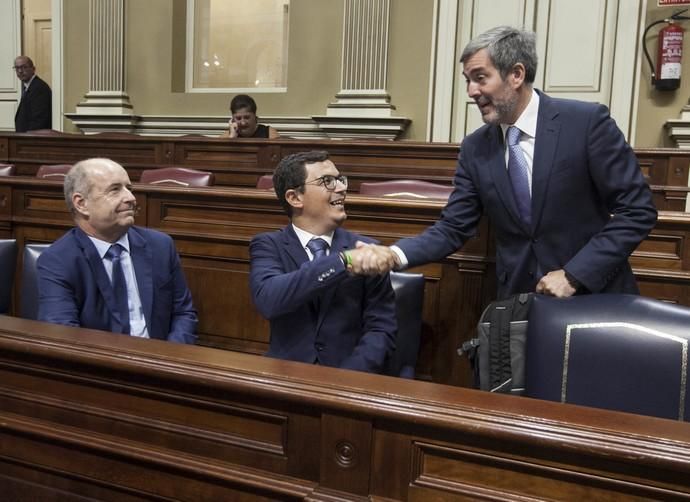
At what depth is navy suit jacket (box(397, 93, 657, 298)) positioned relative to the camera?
1.47 m

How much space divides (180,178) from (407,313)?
187 centimetres

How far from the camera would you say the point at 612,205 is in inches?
60.6

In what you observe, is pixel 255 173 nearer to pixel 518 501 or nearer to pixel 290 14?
pixel 290 14

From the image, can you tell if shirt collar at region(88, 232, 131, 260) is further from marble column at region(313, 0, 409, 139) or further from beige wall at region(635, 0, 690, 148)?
beige wall at region(635, 0, 690, 148)

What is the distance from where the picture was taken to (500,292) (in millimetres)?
1661

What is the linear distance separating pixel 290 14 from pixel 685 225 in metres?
4.51

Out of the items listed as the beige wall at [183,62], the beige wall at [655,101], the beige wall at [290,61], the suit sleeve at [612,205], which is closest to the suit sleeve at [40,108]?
the beige wall at [290,61]

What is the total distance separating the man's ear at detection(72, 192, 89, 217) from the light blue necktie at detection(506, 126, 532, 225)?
1.14m

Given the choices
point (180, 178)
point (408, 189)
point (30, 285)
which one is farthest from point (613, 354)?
point (180, 178)

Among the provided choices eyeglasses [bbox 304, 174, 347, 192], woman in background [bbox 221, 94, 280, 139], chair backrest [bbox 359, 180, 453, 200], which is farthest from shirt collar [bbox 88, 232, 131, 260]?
woman in background [bbox 221, 94, 280, 139]

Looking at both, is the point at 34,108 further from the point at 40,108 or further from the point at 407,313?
the point at 407,313

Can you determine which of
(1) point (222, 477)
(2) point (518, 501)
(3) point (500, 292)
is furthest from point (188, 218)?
(2) point (518, 501)

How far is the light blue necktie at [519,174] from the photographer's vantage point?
1575mm

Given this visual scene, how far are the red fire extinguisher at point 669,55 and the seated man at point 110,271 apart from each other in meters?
3.89
